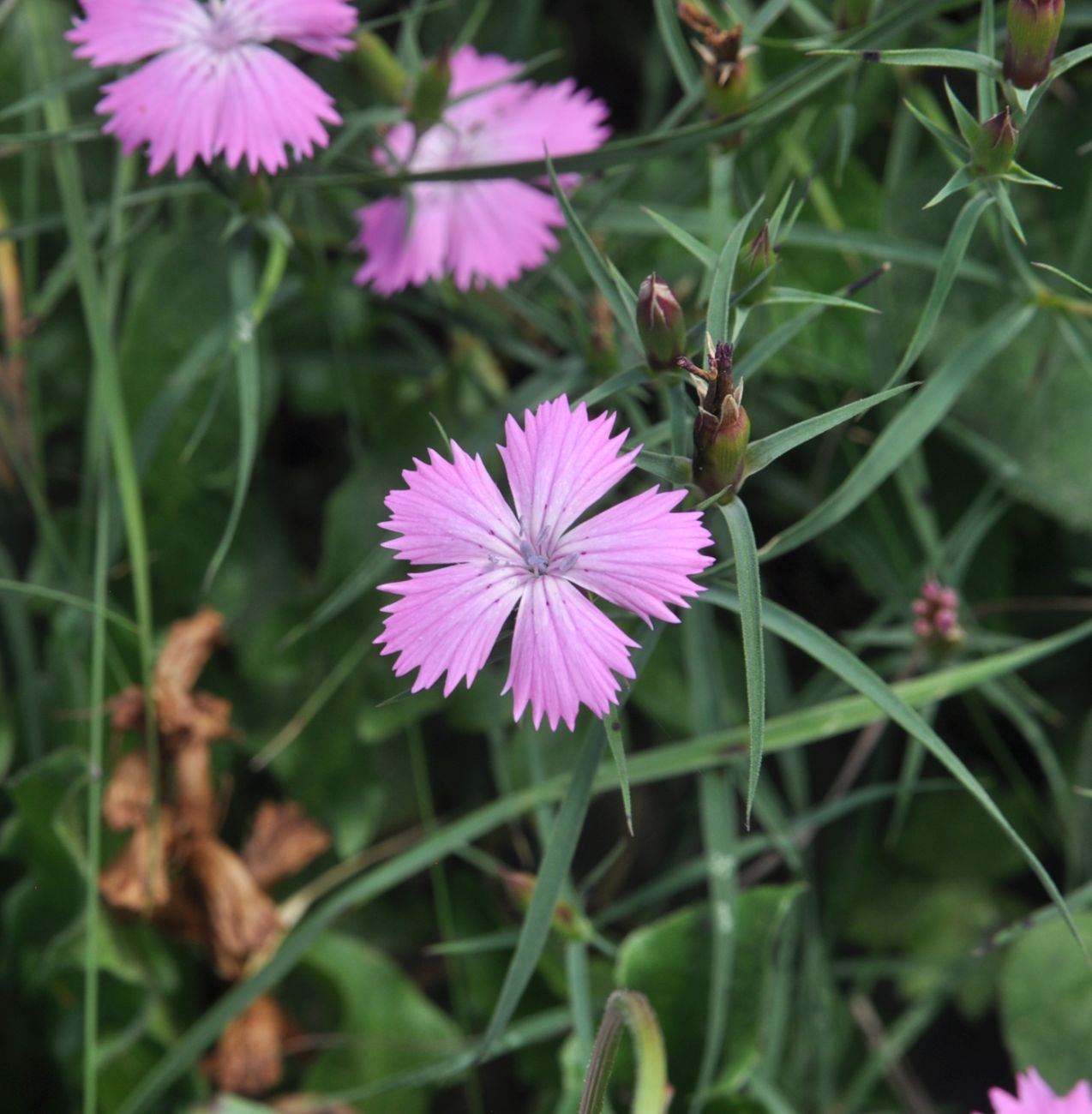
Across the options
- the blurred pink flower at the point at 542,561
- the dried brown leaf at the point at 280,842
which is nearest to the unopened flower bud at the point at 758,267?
the blurred pink flower at the point at 542,561

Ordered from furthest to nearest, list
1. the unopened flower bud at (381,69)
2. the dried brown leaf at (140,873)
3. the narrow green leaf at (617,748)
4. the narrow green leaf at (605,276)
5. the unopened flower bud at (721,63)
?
the dried brown leaf at (140,873)
the unopened flower bud at (381,69)
the unopened flower bud at (721,63)
the narrow green leaf at (605,276)
the narrow green leaf at (617,748)

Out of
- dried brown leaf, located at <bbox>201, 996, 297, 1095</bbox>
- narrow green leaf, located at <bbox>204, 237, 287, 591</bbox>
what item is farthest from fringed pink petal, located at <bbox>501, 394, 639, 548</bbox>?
dried brown leaf, located at <bbox>201, 996, 297, 1095</bbox>

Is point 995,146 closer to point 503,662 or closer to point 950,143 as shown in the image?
point 950,143

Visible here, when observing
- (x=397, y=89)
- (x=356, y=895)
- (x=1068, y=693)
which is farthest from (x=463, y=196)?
(x=1068, y=693)

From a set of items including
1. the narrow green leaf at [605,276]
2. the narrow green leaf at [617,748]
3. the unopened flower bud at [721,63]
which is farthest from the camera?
the unopened flower bud at [721,63]

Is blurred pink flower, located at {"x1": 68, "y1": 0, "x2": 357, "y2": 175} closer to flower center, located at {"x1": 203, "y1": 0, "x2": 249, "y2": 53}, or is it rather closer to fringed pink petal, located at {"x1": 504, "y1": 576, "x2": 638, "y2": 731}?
flower center, located at {"x1": 203, "y1": 0, "x2": 249, "y2": 53}

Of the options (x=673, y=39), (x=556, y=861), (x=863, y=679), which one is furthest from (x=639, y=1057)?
(x=673, y=39)

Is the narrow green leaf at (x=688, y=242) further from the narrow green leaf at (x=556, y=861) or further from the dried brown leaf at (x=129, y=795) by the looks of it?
the dried brown leaf at (x=129, y=795)
